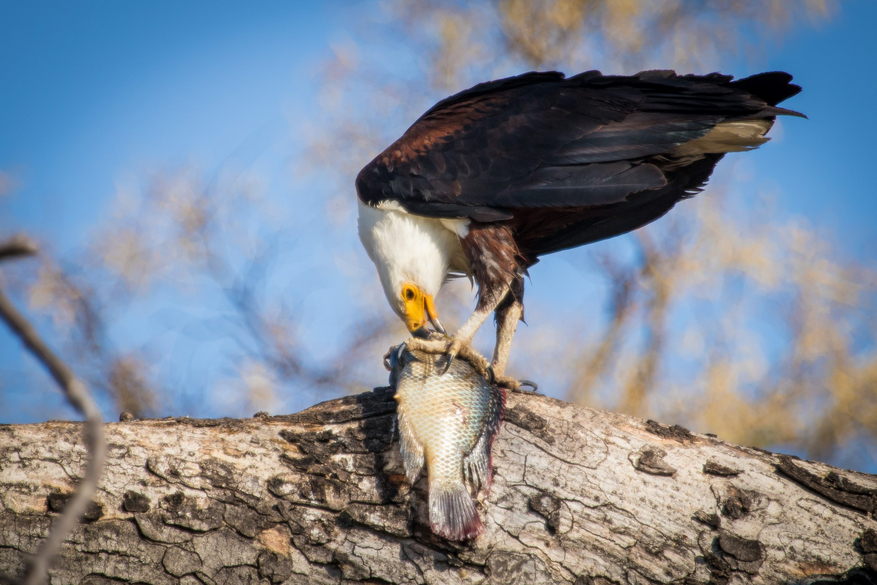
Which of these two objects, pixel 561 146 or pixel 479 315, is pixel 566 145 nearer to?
pixel 561 146

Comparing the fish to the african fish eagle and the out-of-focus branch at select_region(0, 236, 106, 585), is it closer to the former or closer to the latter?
the african fish eagle

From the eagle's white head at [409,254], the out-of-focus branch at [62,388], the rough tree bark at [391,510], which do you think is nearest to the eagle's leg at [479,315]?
the eagle's white head at [409,254]

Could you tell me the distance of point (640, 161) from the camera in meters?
3.19

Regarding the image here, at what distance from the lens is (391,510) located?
6.86 feet

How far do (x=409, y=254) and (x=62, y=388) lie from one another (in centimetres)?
279

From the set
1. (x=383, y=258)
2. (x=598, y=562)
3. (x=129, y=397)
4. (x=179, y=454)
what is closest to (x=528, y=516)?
(x=598, y=562)

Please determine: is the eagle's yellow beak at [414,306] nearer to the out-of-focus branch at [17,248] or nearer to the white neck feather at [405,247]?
the white neck feather at [405,247]

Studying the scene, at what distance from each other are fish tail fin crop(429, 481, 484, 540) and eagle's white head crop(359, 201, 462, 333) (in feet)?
4.66

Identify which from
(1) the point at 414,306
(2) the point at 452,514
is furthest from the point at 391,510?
(1) the point at 414,306

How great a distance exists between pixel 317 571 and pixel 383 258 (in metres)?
1.83

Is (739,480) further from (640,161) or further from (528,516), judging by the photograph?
(640,161)

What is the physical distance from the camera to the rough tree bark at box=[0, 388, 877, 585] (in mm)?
1958

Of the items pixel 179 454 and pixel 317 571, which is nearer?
pixel 317 571

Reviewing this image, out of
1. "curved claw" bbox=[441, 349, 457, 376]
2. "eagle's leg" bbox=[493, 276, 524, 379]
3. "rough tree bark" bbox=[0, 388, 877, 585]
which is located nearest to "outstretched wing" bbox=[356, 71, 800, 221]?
"eagle's leg" bbox=[493, 276, 524, 379]
